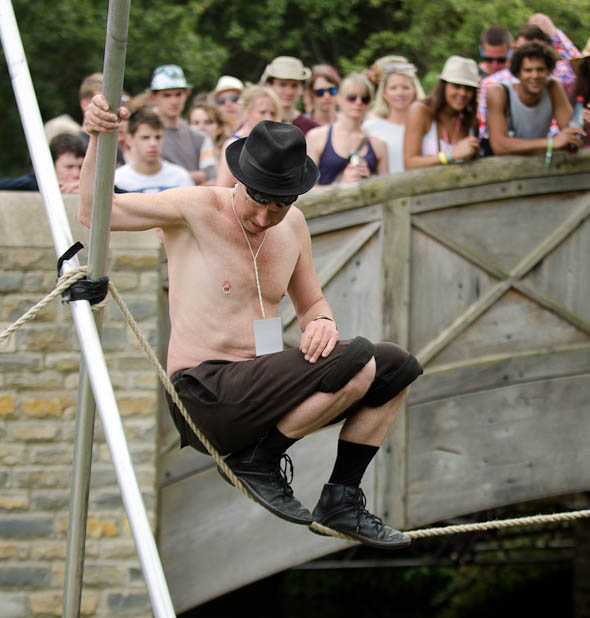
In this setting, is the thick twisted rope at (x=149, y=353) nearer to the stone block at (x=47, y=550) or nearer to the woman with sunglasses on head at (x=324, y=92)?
the stone block at (x=47, y=550)

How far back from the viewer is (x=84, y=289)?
3859 millimetres

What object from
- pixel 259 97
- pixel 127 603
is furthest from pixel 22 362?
pixel 259 97

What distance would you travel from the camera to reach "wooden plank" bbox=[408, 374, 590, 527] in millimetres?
7344

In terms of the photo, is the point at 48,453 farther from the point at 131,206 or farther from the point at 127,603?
the point at 131,206

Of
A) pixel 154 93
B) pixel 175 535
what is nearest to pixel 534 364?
pixel 175 535

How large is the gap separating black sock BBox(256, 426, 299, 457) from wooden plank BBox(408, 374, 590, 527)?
3.17 m

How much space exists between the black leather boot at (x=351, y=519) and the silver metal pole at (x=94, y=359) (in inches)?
39.3

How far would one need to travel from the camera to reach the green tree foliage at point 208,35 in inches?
561

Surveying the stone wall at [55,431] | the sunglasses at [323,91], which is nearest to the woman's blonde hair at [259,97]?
the stone wall at [55,431]

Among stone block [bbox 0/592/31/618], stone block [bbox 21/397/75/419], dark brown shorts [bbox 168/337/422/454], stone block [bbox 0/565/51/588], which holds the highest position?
dark brown shorts [bbox 168/337/422/454]

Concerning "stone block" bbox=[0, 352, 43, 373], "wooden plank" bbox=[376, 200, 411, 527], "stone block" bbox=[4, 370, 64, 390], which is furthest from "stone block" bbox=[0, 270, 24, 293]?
"wooden plank" bbox=[376, 200, 411, 527]

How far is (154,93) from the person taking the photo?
7.66 m

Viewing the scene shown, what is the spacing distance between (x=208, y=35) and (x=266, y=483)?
14281mm

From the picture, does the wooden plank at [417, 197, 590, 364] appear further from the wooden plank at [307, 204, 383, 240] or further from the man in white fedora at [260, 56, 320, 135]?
the man in white fedora at [260, 56, 320, 135]
